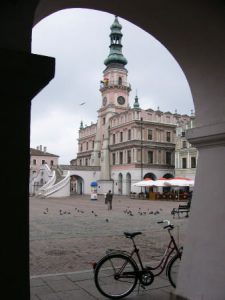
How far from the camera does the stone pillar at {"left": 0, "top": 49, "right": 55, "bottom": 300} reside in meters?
2.27

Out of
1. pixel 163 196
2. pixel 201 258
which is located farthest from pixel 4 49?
pixel 163 196

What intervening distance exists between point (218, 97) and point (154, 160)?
53586 mm

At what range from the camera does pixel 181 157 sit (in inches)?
2120

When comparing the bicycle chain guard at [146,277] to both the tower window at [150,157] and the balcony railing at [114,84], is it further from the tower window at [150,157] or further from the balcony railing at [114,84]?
the balcony railing at [114,84]

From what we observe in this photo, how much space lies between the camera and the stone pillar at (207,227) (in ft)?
13.2

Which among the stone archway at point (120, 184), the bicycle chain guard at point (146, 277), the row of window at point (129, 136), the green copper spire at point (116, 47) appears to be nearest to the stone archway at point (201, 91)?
the bicycle chain guard at point (146, 277)

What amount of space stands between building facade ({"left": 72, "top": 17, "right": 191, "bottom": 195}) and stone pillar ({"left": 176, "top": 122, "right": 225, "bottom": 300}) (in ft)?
165

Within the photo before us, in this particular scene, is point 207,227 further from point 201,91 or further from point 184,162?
point 184,162

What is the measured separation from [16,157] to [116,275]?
3.54m

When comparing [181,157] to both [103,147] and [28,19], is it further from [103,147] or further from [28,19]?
[28,19]

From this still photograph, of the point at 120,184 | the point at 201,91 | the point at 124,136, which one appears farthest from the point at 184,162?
the point at 201,91

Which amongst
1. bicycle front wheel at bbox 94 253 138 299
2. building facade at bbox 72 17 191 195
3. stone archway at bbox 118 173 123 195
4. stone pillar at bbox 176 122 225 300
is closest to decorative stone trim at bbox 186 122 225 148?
stone pillar at bbox 176 122 225 300

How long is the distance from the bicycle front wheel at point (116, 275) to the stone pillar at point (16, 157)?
3071 mm

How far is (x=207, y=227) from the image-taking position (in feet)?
13.7
